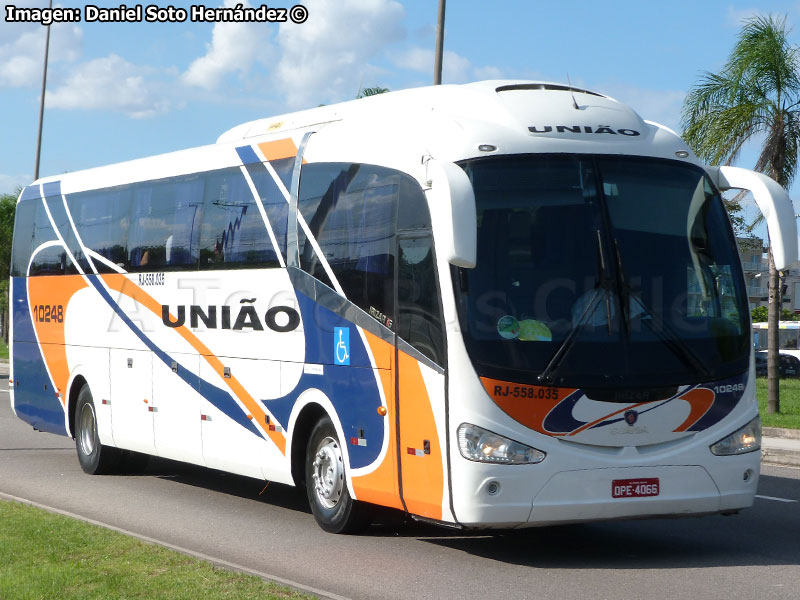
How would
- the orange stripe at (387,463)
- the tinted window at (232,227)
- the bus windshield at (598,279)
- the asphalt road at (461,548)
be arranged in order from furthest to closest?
the tinted window at (232,227) < the orange stripe at (387,463) < the bus windshield at (598,279) < the asphalt road at (461,548)

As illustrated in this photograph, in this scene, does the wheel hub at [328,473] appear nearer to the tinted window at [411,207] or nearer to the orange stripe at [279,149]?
the tinted window at [411,207]

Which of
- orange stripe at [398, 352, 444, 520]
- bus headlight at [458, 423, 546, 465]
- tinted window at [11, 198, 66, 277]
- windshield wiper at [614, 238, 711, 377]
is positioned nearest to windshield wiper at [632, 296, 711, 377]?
windshield wiper at [614, 238, 711, 377]

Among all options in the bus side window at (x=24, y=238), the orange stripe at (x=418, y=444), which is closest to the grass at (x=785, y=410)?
the bus side window at (x=24, y=238)

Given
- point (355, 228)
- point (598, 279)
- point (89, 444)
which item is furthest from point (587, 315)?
point (89, 444)

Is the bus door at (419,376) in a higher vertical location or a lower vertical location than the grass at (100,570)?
higher

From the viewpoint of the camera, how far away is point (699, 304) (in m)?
9.47

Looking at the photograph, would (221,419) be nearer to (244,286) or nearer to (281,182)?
(244,286)

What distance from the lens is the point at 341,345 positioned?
1059cm

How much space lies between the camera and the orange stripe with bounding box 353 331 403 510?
9758 millimetres

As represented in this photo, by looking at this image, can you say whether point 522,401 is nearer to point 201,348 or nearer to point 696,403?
point 696,403

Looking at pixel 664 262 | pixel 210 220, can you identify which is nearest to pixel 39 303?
pixel 210 220

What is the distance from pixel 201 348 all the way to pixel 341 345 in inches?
118

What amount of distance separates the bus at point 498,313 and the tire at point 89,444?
3.91 metres

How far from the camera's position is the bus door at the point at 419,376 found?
30.1ft
